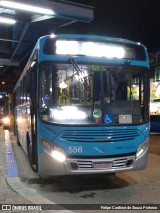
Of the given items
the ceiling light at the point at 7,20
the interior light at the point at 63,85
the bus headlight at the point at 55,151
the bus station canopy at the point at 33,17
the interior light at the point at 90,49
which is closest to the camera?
the bus headlight at the point at 55,151

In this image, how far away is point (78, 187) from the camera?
23.2 feet

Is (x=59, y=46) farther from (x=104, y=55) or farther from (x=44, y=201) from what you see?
(x=44, y=201)

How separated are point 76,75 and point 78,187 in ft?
7.99

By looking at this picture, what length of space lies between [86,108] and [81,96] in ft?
0.90

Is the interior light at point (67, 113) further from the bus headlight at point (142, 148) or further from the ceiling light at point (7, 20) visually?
the ceiling light at point (7, 20)

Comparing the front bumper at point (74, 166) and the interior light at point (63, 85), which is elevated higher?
the interior light at point (63, 85)

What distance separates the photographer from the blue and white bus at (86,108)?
6.35 metres

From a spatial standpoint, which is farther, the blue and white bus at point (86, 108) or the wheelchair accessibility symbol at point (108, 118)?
the wheelchair accessibility symbol at point (108, 118)

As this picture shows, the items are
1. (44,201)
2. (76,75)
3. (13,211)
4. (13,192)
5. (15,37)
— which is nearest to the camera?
(13,211)

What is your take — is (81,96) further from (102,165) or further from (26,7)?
(26,7)

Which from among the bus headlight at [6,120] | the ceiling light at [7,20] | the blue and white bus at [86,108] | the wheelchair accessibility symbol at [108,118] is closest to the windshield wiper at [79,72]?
the blue and white bus at [86,108]

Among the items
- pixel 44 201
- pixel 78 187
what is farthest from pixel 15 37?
pixel 44 201

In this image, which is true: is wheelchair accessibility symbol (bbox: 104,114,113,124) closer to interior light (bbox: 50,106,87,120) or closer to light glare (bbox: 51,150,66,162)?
interior light (bbox: 50,106,87,120)

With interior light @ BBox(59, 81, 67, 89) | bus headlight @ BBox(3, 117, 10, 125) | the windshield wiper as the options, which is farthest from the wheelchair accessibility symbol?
bus headlight @ BBox(3, 117, 10, 125)
